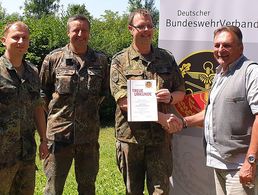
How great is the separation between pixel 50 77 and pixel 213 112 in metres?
1.77

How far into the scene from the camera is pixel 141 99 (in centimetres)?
399

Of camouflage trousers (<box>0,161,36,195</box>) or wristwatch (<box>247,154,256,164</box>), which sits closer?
wristwatch (<box>247,154,256,164</box>)

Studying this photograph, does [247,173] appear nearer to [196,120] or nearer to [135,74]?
[196,120]

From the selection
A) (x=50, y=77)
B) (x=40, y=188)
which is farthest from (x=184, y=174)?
(x=40, y=188)

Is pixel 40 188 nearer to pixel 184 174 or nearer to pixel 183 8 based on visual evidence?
pixel 184 174

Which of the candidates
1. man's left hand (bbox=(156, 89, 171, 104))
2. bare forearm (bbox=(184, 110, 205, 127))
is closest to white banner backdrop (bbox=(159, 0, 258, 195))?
bare forearm (bbox=(184, 110, 205, 127))

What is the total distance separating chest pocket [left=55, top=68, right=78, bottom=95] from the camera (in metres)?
4.32

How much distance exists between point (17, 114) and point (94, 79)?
0.94m

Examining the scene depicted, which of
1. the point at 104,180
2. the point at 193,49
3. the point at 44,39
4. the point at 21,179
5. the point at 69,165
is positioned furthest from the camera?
the point at 44,39

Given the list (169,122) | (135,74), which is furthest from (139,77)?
(169,122)

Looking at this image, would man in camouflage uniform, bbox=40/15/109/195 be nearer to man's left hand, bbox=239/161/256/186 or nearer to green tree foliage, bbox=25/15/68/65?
man's left hand, bbox=239/161/256/186

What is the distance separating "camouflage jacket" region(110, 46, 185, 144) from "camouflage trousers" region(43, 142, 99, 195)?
17.9 inches

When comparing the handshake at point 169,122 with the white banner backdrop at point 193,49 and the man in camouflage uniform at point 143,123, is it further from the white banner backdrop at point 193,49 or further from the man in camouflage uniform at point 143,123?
the white banner backdrop at point 193,49

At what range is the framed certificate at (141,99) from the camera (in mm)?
3951
